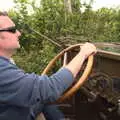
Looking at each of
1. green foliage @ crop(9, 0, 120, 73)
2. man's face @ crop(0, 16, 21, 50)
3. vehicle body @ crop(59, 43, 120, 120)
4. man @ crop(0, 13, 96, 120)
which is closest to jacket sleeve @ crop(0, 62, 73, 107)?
man @ crop(0, 13, 96, 120)

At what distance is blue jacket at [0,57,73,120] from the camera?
2.84 meters

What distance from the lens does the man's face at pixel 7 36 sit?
3.03 metres

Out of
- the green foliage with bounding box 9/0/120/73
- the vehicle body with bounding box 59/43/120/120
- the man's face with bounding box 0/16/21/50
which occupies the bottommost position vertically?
the green foliage with bounding box 9/0/120/73

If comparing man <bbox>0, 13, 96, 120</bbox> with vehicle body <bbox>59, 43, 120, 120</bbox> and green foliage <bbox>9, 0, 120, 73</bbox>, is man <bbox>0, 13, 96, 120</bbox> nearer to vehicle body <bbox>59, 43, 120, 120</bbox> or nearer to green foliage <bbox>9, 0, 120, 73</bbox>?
vehicle body <bbox>59, 43, 120, 120</bbox>

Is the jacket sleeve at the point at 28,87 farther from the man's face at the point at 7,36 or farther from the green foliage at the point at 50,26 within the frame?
the green foliage at the point at 50,26

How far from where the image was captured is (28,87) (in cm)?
284

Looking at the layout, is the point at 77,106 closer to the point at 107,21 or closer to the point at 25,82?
the point at 25,82

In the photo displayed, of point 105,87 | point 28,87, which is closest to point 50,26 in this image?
point 105,87

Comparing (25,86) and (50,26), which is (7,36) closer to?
(25,86)

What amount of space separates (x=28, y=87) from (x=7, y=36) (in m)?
0.43

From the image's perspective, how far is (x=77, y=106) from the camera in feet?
18.1

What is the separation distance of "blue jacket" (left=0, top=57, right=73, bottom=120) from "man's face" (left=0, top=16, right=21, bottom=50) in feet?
0.52

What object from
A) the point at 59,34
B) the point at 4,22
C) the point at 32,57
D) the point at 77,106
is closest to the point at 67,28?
the point at 59,34

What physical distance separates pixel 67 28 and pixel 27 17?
4.17 feet
